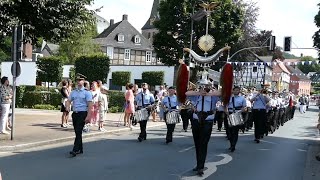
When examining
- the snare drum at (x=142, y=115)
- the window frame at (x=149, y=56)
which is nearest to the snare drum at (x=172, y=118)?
the snare drum at (x=142, y=115)

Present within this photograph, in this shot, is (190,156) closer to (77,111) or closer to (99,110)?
(77,111)

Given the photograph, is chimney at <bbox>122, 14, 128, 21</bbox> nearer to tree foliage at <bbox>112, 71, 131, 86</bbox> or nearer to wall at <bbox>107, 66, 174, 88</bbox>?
wall at <bbox>107, 66, 174, 88</bbox>

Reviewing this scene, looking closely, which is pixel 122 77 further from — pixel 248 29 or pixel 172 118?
pixel 172 118

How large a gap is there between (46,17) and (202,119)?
10.4 meters

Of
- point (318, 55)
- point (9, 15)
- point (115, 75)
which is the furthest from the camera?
point (318, 55)

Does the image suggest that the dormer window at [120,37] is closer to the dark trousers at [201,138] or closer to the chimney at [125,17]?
the chimney at [125,17]

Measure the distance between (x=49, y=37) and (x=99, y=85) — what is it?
322 centimetres

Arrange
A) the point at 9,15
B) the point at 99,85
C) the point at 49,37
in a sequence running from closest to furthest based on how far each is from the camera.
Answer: the point at 9,15, the point at 99,85, the point at 49,37

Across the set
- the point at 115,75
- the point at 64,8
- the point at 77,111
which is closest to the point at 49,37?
the point at 64,8

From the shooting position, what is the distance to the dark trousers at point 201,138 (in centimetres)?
895

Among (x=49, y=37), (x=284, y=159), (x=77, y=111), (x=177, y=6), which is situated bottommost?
(x=284, y=159)

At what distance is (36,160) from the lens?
10.0m

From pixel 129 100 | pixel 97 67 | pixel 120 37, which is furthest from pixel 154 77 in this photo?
pixel 120 37

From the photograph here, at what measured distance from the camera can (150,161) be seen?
10.4 metres
